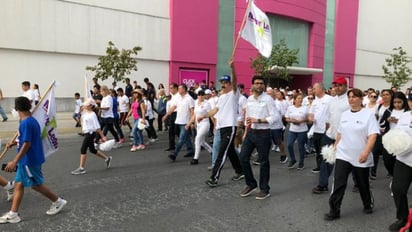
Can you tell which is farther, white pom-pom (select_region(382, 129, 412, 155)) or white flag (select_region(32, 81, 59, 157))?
white flag (select_region(32, 81, 59, 157))

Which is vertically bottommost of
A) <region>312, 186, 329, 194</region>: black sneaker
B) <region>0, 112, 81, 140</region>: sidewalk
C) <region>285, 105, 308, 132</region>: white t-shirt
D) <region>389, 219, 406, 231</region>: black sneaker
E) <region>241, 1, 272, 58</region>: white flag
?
<region>0, 112, 81, 140</region>: sidewalk

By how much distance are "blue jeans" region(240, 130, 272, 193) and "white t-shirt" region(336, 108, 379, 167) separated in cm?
126

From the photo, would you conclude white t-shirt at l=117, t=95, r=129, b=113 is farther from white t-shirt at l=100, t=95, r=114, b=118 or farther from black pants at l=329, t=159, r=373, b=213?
black pants at l=329, t=159, r=373, b=213

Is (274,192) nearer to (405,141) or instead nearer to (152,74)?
(405,141)

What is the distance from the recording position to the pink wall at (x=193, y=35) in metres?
25.5

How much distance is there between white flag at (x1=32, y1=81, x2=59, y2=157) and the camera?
5.56 m

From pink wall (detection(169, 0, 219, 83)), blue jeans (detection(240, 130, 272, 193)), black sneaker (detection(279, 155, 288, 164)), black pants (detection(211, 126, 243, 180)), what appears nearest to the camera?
blue jeans (detection(240, 130, 272, 193))

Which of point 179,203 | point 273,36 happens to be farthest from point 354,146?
point 273,36

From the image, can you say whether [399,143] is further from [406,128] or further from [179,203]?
[179,203]

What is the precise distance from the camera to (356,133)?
199 inches

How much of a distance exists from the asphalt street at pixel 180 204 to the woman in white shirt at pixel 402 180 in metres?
0.24

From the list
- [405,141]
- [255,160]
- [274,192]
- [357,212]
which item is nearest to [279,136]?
[255,160]

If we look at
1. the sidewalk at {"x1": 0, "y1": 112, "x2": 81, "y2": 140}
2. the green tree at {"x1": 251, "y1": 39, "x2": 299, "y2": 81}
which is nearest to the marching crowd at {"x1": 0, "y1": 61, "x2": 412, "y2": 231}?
the sidewalk at {"x1": 0, "y1": 112, "x2": 81, "y2": 140}

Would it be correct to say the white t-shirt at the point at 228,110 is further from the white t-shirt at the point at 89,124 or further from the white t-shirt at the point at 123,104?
the white t-shirt at the point at 123,104
